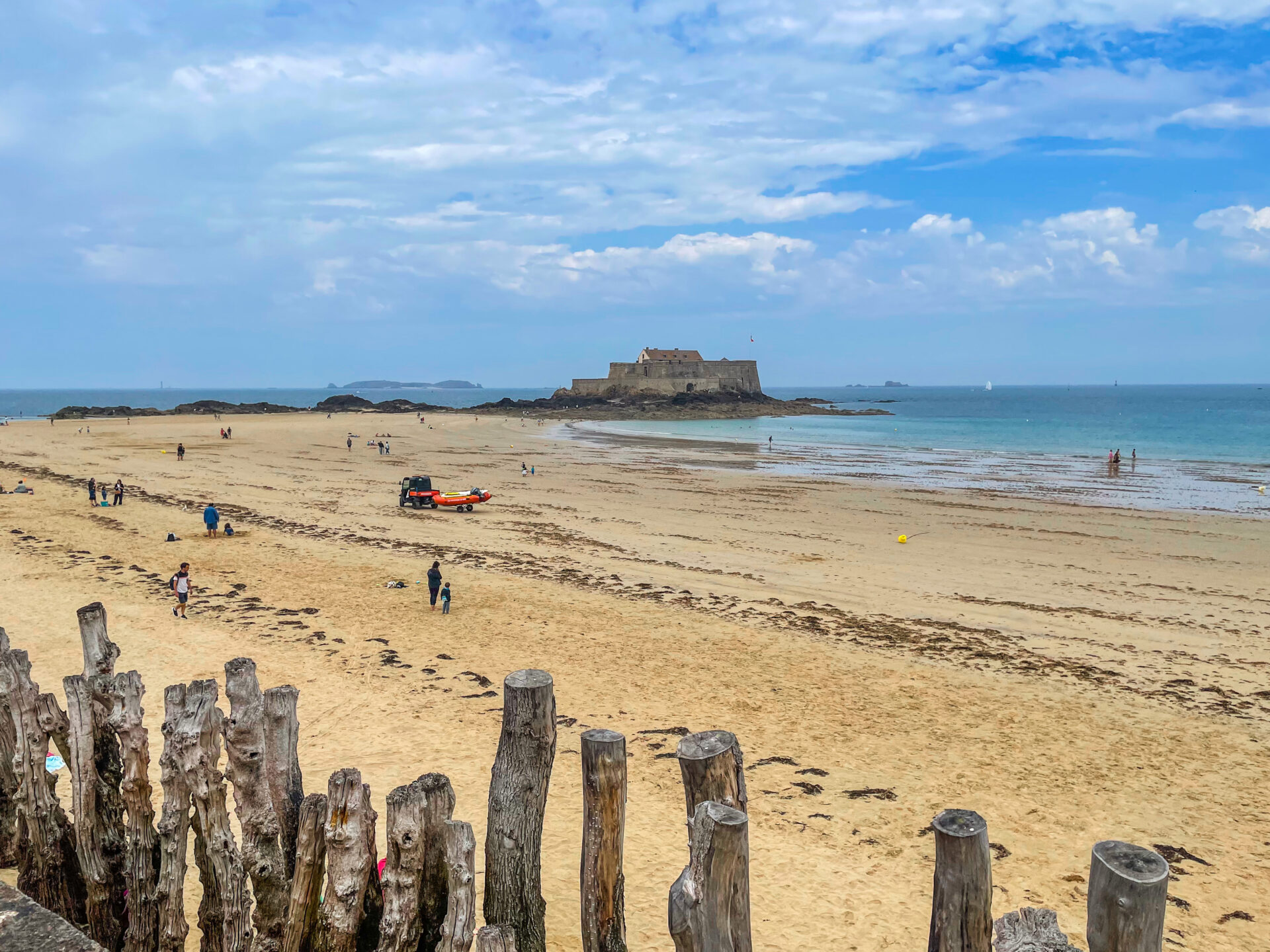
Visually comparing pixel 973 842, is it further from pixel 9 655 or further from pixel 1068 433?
pixel 1068 433

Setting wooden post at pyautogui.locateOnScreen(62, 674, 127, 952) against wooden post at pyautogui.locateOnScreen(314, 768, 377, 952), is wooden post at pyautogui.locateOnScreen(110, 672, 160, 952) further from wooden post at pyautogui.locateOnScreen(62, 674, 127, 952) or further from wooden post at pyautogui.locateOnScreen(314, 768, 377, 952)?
wooden post at pyautogui.locateOnScreen(314, 768, 377, 952)

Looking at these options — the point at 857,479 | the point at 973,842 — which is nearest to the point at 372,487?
the point at 857,479

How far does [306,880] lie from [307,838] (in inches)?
10.0

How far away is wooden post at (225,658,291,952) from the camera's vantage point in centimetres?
430

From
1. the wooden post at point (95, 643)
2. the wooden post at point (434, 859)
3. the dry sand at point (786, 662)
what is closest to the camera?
the wooden post at point (434, 859)

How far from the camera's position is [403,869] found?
156 inches

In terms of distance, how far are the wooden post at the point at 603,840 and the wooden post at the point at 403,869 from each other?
2.81ft

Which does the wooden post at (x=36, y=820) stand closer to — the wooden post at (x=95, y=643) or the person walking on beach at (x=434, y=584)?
the wooden post at (x=95, y=643)

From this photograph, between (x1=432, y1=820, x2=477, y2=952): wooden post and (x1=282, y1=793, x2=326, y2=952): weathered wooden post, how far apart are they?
75cm

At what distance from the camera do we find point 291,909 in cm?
421

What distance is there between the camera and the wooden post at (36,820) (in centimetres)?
483

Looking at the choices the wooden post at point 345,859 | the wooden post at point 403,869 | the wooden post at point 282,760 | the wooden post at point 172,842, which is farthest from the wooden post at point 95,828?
the wooden post at point 403,869

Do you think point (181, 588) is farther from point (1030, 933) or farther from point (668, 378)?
point (668, 378)

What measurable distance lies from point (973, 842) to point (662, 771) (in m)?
5.35
